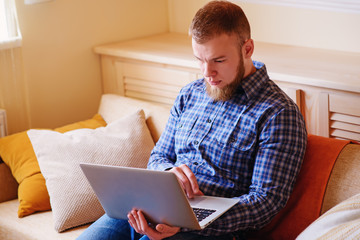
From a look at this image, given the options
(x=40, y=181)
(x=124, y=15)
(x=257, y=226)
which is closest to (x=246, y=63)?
(x=257, y=226)

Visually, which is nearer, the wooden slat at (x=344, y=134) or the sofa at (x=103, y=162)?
the sofa at (x=103, y=162)

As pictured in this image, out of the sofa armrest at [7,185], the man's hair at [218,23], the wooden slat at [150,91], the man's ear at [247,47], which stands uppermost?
the man's hair at [218,23]

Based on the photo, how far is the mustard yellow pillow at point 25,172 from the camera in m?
2.06

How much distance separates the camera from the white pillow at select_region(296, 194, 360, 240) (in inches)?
52.2

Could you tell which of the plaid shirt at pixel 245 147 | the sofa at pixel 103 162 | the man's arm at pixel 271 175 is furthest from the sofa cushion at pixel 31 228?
the man's arm at pixel 271 175

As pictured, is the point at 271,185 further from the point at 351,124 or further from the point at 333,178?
the point at 351,124

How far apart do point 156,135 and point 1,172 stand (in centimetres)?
65

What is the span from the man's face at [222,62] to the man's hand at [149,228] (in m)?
0.46

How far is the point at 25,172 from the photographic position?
2152mm

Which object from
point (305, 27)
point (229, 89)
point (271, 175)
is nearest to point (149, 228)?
point (271, 175)

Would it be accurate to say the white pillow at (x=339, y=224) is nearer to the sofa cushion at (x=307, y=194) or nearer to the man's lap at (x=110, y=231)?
the sofa cushion at (x=307, y=194)

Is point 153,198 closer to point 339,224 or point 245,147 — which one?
point 245,147

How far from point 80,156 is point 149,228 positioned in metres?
0.69

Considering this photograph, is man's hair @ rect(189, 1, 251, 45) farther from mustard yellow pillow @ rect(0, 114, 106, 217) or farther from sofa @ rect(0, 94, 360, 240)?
mustard yellow pillow @ rect(0, 114, 106, 217)
